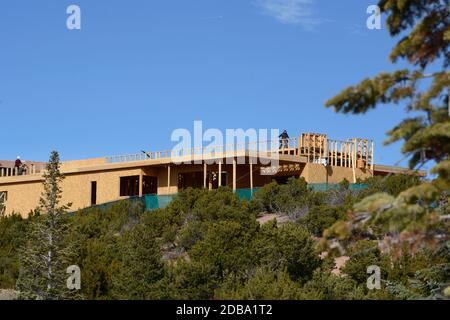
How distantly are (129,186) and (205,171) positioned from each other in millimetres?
8428

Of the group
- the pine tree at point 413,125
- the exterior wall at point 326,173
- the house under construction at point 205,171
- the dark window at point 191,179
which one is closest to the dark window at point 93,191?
the house under construction at point 205,171

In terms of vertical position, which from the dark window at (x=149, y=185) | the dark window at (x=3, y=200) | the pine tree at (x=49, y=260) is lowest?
the pine tree at (x=49, y=260)

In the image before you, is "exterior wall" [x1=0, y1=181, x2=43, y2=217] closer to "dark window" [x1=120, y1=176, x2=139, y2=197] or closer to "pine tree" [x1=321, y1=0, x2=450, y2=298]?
"dark window" [x1=120, y1=176, x2=139, y2=197]

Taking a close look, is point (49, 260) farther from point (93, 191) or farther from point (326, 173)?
point (93, 191)

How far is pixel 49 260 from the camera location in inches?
797

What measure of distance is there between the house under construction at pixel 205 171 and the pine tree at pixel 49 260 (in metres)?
16.6

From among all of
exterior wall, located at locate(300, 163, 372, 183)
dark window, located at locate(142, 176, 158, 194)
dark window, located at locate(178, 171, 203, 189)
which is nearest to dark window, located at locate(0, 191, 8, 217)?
dark window, located at locate(142, 176, 158, 194)

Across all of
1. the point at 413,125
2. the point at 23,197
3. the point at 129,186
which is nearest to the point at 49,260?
the point at 413,125

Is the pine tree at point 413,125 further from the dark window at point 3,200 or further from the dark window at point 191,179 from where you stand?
the dark window at point 3,200

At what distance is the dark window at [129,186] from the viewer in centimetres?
4697

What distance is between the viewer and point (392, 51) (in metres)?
12.2
